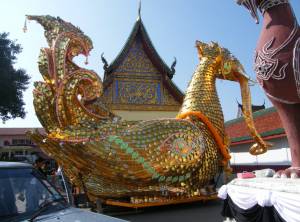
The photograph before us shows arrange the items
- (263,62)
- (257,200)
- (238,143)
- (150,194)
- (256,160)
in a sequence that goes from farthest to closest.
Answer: (238,143)
(256,160)
(150,194)
(263,62)
(257,200)

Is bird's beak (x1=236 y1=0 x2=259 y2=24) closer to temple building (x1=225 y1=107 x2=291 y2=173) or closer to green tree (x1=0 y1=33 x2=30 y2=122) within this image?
temple building (x1=225 y1=107 x2=291 y2=173)

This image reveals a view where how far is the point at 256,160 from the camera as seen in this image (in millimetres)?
12086

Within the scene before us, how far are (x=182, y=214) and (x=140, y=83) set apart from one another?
23.3 ft

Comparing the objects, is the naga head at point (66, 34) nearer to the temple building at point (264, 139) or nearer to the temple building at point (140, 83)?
the temple building at point (140, 83)

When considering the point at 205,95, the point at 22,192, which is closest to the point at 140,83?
the point at 205,95

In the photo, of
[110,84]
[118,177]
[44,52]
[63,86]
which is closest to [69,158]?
[118,177]

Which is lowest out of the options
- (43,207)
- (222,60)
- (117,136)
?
(43,207)

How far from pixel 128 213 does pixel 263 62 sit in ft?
13.9

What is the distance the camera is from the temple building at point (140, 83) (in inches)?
492

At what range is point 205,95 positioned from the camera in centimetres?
745

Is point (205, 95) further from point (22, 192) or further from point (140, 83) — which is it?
point (140, 83)

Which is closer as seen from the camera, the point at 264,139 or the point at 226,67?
the point at 226,67

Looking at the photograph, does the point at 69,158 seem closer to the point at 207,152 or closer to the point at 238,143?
the point at 207,152

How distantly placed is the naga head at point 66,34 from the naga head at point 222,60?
2.41 m
